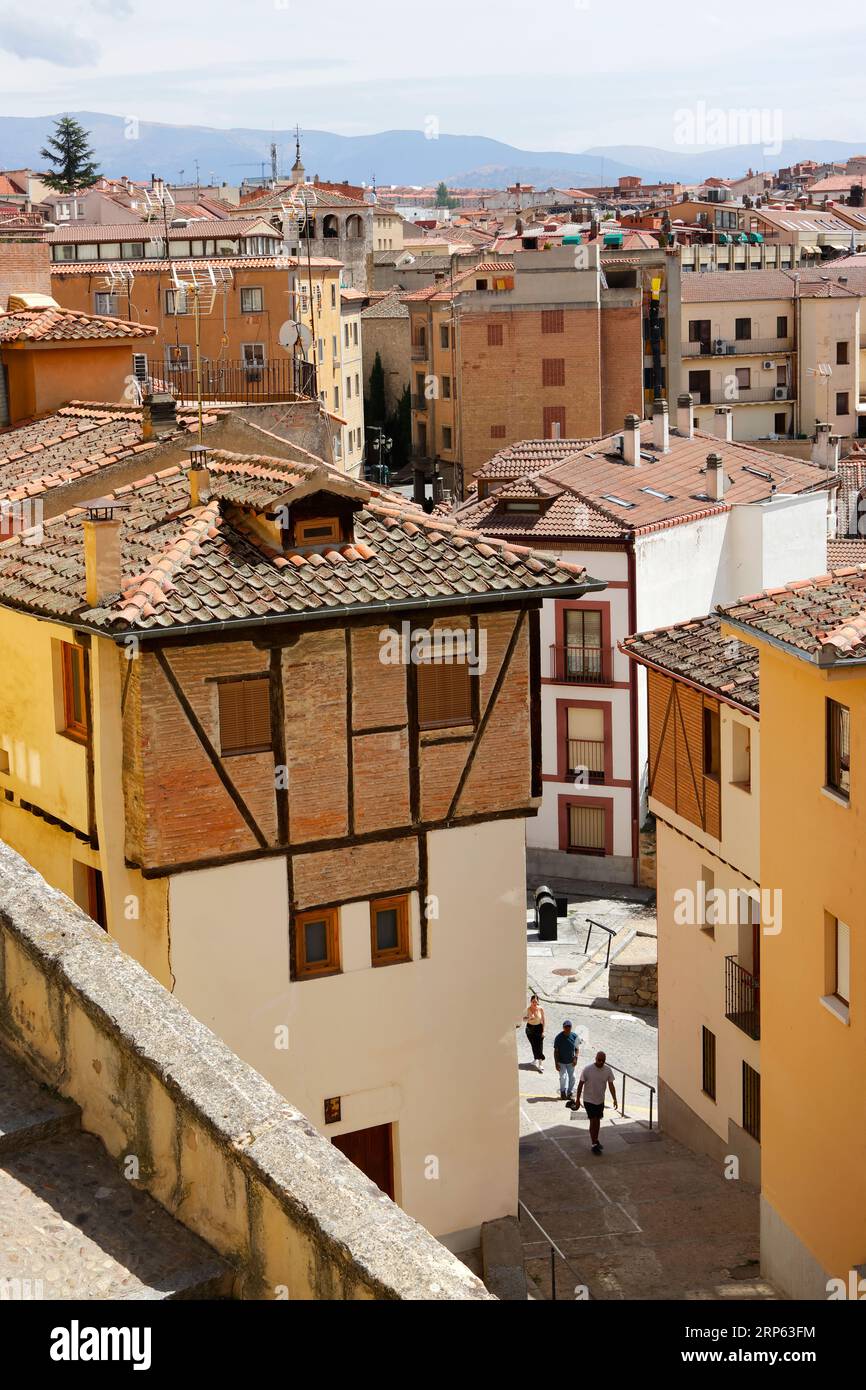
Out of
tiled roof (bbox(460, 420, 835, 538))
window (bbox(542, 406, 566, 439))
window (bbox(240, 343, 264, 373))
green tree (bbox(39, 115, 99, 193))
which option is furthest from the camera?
green tree (bbox(39, 115, 99, 193))

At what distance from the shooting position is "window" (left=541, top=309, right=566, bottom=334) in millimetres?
71875

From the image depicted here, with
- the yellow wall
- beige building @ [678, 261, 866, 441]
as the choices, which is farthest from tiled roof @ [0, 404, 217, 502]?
beige building @ [678, 261, 866, 441]

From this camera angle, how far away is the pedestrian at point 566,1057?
28.8m

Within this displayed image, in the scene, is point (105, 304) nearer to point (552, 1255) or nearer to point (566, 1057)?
point (566, 1057)

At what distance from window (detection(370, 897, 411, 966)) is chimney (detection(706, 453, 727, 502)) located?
27414 millimetres

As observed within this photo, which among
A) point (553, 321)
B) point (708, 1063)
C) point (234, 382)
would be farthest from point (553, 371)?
point (708, 1063)

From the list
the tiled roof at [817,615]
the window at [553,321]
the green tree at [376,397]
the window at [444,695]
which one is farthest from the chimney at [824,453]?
the window at [444,695]

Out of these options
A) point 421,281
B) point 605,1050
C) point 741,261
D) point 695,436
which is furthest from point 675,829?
point 421,281

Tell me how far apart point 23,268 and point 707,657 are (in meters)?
18.9

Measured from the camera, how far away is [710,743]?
25.0 m

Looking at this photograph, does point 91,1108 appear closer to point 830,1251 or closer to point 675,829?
point 830,1251

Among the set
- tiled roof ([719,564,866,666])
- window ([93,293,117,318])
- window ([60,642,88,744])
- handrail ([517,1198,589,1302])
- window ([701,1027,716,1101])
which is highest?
window ([93,293,117,318])

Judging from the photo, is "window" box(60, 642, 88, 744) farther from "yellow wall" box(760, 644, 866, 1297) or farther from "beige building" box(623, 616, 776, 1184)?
"beige building" box(623, 616, 776, 1184)

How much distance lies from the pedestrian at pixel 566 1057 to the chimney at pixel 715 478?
19318mm
